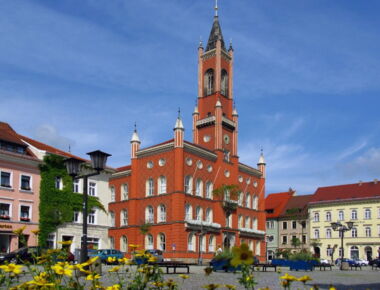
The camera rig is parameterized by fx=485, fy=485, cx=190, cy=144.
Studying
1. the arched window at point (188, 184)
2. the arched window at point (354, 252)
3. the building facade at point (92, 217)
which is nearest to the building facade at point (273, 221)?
the arched window at point (354, 252)

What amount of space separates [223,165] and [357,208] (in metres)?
25.5

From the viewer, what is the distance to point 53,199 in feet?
129

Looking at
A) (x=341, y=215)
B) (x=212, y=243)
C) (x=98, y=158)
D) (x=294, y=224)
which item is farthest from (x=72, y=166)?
(x=294, y=224)

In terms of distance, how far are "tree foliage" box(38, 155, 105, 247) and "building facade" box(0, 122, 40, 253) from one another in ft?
1.79

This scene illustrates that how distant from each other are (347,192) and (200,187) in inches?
1173

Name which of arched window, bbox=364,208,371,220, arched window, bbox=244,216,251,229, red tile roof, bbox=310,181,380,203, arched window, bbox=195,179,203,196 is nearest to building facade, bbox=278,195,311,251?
red tile roof, bbox=310,181,380,203

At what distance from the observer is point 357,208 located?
7012 cm

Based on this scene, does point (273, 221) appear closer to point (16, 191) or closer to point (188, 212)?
point (188, 212)

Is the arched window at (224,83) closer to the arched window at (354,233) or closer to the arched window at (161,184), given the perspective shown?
the arched window at (161,184)

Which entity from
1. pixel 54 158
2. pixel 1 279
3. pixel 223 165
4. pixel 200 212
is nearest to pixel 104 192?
pixel 54 158

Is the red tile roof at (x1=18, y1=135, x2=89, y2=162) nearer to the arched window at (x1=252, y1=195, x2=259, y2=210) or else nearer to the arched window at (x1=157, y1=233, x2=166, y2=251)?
the arched window at (x1=157, y1=233, x2=166, y2=251)

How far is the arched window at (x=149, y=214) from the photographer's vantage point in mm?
52250

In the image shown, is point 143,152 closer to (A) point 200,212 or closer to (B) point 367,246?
(A) point 200,212

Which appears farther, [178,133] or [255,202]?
[255,202]
